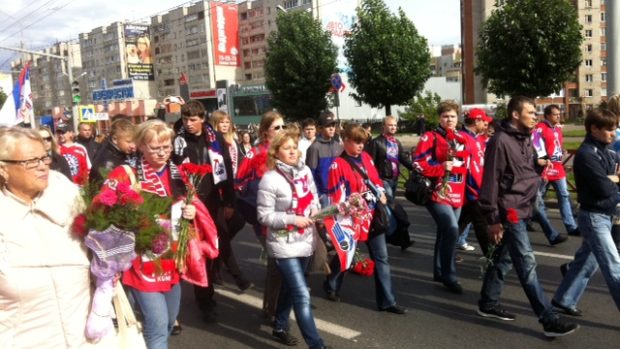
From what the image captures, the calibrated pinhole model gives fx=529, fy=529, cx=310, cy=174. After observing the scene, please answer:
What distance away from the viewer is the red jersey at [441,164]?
5.29 metres

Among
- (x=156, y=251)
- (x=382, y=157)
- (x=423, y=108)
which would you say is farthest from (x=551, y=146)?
(x=423, y=108)

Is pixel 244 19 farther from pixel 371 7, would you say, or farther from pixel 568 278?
pixel 568 278

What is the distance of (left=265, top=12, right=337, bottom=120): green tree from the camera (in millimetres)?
33562

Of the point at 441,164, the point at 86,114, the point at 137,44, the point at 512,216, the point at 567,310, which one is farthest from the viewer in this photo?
the point at 137,44

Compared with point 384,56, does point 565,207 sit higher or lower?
lower

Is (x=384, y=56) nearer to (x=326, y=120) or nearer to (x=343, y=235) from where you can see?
(x=326, y=120)

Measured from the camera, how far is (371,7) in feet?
90.6

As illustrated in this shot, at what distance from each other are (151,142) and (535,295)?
122 inches

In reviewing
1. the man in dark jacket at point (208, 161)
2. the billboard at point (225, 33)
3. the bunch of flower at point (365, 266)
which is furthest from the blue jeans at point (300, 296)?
the billboard at point (225, 33)

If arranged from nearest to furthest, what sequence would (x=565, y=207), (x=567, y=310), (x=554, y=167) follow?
1. (x=567, y=310)
2. (x=565, y=207)
3. (x=554, y=167)

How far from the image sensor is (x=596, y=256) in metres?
4.10

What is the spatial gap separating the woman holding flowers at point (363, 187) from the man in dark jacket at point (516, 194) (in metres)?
0.95

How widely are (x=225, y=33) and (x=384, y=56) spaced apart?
202 ft

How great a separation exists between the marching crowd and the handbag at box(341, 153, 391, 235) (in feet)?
0.03
